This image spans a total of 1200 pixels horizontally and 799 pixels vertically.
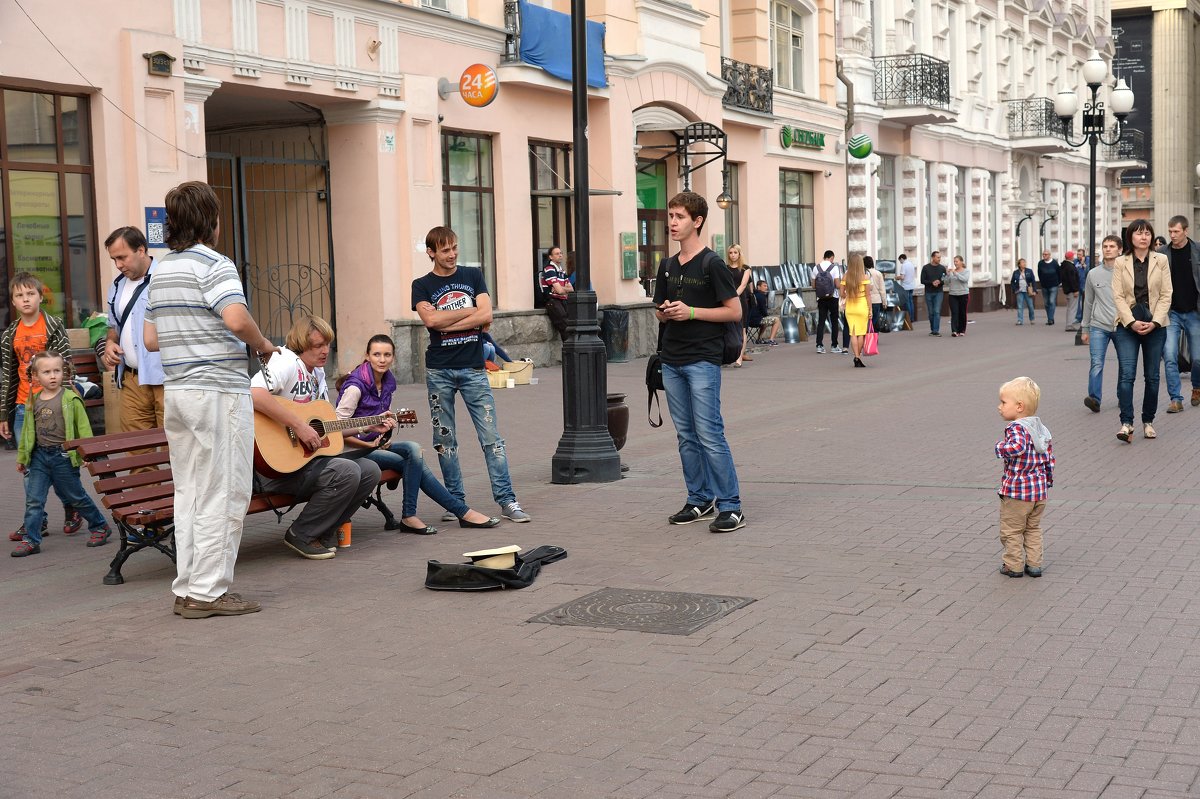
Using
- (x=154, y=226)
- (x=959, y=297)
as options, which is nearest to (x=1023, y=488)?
(x=154, y=226)

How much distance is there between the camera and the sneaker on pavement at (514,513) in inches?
361

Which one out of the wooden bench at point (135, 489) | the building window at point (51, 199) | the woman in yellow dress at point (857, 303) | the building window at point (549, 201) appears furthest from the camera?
the building window at point (549, 201)

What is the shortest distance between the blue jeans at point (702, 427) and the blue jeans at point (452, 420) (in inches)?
44.1

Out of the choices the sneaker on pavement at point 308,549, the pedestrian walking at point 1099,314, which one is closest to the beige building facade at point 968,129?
the pedestrian walking at point 1099,314

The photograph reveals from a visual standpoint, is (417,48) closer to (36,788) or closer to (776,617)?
(776,617)

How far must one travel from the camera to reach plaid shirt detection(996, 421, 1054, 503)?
705 centimetres

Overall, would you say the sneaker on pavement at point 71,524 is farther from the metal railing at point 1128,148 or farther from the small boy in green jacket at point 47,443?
the metal railing at point 1128,148

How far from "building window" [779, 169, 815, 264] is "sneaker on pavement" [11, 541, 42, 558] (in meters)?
24.5

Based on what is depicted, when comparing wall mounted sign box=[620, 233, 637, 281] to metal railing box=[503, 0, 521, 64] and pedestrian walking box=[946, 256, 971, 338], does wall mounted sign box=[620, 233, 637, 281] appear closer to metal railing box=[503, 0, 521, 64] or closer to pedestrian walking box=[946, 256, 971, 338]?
metal railing box=[503, 0, 521, 64]

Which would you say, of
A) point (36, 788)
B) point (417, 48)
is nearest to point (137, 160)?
point (417, 48)

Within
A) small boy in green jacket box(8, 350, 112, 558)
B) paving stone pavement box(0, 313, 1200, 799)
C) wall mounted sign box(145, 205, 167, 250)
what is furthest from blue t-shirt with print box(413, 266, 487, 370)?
wall mounted sign box(145, 205, 167, 250)

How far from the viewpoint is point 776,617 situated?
21.1 feet

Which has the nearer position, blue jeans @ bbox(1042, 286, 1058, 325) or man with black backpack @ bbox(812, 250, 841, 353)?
man with black backpack @ bbox(812, 250, 841, 353)

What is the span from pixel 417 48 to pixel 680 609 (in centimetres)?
1474
